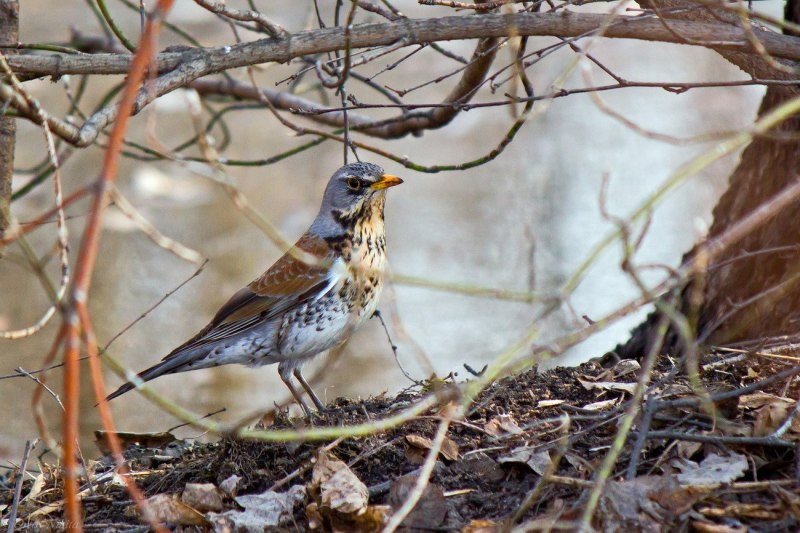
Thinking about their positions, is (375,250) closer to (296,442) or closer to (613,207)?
(296,442)

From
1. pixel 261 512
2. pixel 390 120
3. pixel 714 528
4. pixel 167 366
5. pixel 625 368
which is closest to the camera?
pixel 714 528

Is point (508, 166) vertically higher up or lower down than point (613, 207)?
higher up

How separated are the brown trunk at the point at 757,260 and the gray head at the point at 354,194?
1.51 metres

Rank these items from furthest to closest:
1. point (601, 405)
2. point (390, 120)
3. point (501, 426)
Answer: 1. point (390, 120)
2. point (601, 405)
3. point (501, 426)

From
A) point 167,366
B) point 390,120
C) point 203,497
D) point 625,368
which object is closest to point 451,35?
point 390,120

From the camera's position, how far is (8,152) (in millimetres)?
4004

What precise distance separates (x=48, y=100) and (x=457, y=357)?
509 cm

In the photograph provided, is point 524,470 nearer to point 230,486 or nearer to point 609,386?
point 609,386

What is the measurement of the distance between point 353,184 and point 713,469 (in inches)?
100

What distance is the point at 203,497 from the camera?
129 inches

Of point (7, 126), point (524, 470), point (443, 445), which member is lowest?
point (524, 470)

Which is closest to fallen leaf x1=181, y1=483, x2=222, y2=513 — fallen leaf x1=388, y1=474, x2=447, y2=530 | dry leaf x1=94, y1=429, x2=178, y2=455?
fallen leaf x1=388, y1=474, x2=447, y2=530

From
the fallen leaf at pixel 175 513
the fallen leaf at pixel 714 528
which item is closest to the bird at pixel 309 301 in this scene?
the fallen leaf at pixel 175 513

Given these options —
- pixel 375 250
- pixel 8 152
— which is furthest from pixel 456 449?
pixel 8 152
